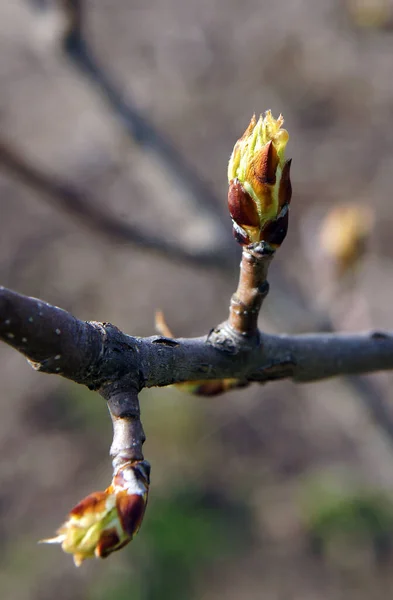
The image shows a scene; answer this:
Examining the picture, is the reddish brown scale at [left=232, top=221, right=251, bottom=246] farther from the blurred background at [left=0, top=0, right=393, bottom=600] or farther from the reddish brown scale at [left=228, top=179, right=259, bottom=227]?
the blurred background at [left=0, top=0, right=393, bottom=600]

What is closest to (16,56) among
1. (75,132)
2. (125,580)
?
(75,132)

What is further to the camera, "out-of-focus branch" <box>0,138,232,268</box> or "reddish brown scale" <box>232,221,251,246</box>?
"out-of-focus branch" <box>0,138,232,268</box>

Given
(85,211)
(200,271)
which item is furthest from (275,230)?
(200,271)

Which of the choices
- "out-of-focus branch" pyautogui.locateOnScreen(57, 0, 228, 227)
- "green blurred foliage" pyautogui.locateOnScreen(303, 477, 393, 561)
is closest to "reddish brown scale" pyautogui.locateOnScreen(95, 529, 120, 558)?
"out-of-focus branch" pyautogui.locateOnScreen(57, 0, 228, 227)

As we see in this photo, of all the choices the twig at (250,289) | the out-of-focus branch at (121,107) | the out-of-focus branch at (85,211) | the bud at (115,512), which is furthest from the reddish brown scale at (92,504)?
the out-of-focus branch at (121,107)

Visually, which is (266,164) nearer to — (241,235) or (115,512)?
(241,235)

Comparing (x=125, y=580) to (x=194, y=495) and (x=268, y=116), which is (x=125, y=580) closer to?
(x=194, y=495)

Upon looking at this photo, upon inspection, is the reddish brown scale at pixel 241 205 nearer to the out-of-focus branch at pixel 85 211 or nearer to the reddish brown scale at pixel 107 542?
the reddish brown scale at pixel 107 542
